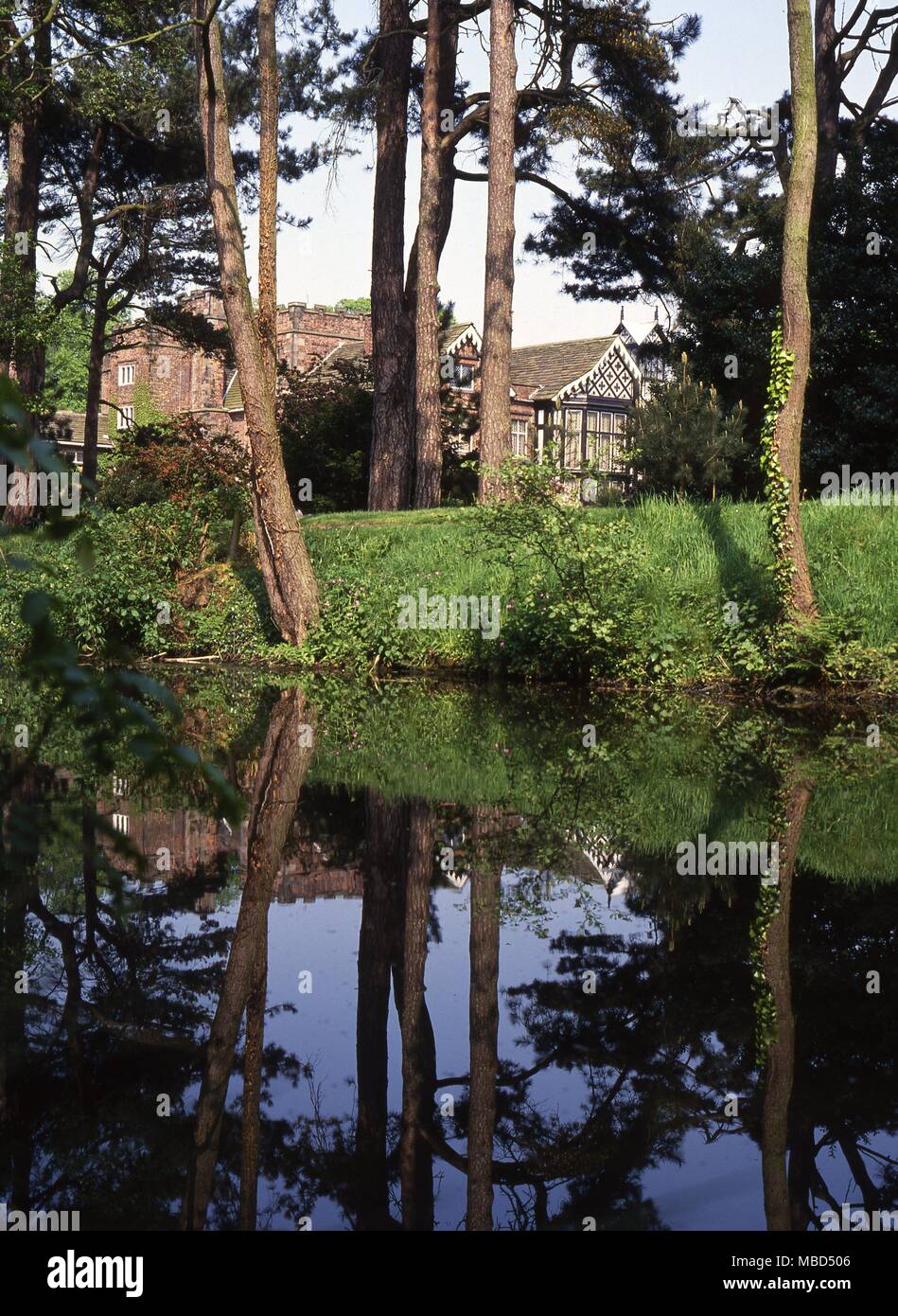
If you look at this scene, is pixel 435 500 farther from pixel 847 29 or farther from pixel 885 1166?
pixel 885 1166

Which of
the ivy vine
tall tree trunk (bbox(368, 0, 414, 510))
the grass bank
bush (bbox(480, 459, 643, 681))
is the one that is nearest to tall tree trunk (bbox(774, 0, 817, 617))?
the ivy vine

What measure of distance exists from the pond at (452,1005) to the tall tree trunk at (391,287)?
17.7m

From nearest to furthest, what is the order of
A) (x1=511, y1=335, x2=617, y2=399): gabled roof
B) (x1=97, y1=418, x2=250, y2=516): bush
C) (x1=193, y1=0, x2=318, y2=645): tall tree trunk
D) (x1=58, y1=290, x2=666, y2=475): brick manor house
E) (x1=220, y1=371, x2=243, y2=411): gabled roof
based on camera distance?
(x1=193, y1=0, x2=318, y2=645): tall tree trunk → (x1=97, y1=418, x2=250, y2=516): bush → (x1=58, y1=290, x2=666, y2=475): brick manor house → (x1=511, y1=335, x2=617, y2=399): gabled roof → (x1=220, y1=371, x2=243, y2=411): gabled roof

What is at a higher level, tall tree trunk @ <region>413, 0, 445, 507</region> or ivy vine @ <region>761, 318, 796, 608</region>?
tall tree trunk @ <region>413, 0, 445, 507</region>

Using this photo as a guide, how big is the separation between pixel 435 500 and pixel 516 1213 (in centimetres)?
2192

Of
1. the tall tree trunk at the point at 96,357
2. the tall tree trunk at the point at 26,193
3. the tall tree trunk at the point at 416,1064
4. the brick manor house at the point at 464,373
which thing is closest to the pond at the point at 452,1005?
the tall tree trunk at the point at 416,1064

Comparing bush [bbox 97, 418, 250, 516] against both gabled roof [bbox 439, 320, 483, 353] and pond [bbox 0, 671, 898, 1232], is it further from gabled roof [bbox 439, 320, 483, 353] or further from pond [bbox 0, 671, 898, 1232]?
gabled roof [bbox 439, 320, 483, 353]

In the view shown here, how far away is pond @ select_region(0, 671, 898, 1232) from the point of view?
11.2ft

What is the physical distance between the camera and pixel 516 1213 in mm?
3346

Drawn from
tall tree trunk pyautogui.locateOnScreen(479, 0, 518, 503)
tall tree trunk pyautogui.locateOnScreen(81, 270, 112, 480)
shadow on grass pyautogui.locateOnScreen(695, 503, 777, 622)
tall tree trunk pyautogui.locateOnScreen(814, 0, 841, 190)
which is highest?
tall tree trunk pyautogui.locateOnScreen(814, 0, 841, 190)

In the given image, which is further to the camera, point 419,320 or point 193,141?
point 193,141

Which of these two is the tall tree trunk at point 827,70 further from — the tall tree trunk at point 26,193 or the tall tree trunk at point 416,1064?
A: the tall tree trunk at point 416,1064

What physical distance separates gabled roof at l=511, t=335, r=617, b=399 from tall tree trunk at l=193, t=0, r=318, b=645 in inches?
1858
